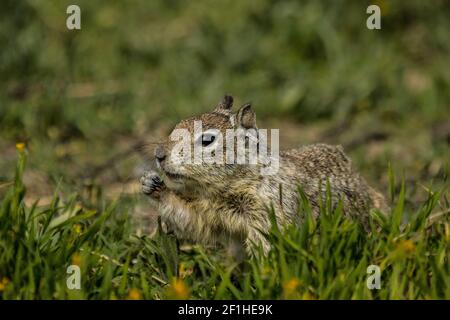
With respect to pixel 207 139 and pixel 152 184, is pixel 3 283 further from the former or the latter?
pixel 207 139

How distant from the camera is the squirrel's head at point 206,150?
430cm

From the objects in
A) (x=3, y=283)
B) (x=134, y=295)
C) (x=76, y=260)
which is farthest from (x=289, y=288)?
(x=3, y=283)

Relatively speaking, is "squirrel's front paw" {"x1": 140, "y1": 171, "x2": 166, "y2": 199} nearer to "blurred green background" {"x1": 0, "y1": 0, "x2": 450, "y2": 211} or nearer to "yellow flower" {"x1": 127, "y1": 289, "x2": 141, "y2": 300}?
"yellow flower" {"x1": 127, "y1": 289, "x2": 141, "y2": 300}

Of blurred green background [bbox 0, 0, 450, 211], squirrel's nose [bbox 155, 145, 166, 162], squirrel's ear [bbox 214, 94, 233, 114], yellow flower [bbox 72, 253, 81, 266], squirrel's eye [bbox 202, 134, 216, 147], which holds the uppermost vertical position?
blurred green background [bbox 0, 0, 450, 211]

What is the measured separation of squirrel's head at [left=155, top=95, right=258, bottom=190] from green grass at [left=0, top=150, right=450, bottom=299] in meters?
0.36

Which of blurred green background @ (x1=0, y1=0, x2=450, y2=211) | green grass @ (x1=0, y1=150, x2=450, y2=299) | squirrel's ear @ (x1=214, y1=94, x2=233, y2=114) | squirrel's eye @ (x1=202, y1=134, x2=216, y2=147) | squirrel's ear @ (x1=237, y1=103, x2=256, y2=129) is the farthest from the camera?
blurred green background @ (x1=0, y1=0, x2=450, y2=211)

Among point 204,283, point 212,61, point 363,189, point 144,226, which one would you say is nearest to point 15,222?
point 204,283

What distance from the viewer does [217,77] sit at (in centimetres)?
813

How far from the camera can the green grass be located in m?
3.77

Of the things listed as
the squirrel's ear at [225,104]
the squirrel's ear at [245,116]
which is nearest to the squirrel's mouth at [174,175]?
the squirrel's ear at [245,116]

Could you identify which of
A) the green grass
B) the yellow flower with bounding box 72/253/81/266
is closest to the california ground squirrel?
the green grass

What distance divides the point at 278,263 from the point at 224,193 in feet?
2.21

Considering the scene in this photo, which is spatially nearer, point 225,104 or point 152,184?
point 152,184
